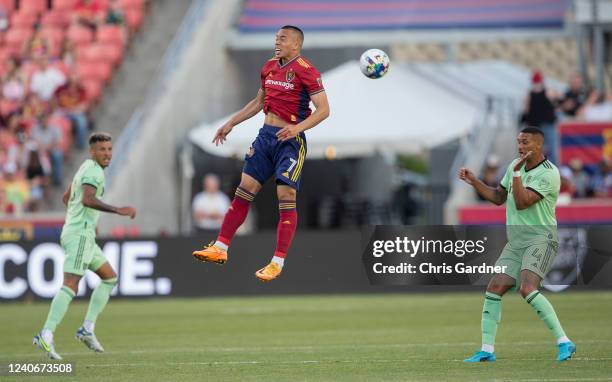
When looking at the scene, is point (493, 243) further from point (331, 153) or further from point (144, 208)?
point (144, 208)

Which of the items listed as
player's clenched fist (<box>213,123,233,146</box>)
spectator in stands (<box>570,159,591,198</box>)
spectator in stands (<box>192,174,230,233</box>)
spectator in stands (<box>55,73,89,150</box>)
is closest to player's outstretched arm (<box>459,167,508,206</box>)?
player's clenched fist (<box>213,123,233,146</box>)

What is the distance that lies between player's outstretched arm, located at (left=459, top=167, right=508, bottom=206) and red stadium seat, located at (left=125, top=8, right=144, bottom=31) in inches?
781

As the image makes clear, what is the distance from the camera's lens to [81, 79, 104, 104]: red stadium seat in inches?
1159

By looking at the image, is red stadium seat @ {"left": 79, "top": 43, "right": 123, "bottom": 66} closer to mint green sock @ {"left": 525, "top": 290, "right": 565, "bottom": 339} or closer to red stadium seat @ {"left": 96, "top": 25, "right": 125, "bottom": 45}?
red stadium seat @ {"left": 96, "top": 25, "right": 125, "bottom": 45}

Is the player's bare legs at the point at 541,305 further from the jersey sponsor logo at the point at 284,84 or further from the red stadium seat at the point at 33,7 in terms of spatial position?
the red stadium seat at the point at 33,7

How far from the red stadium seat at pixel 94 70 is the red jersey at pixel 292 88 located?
→ 700 inches

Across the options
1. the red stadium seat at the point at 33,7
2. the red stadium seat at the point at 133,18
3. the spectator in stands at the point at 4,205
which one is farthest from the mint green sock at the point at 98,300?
the red stadium seat at the point at 33,7

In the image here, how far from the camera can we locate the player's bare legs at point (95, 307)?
46.7 ft

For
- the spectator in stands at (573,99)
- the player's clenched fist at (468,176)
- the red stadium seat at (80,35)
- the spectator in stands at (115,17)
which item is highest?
the spectator in stands at (115,17)

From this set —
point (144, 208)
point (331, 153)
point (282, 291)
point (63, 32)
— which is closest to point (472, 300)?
point (282, 291)

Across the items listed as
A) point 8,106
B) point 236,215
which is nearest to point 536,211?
point 236,215

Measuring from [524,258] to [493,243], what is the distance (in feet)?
1.71

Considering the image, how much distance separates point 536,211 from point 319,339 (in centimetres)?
426

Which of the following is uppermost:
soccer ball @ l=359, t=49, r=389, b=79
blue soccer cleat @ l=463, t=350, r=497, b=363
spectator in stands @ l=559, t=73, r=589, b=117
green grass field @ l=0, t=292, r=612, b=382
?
spectator in stands @ l=559, t=73, r=589, b=117
